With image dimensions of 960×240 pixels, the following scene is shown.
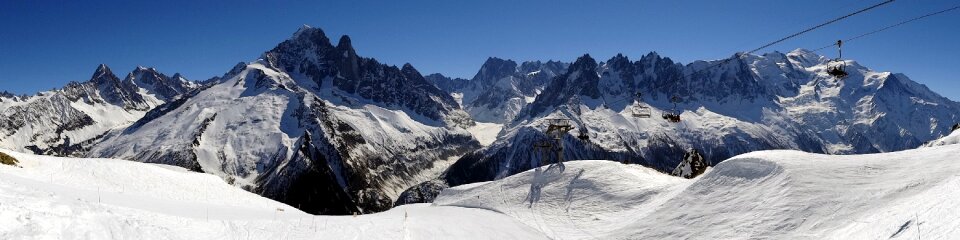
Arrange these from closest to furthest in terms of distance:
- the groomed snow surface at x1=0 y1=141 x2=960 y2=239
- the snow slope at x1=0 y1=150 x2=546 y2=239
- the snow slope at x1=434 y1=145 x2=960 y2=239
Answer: the snow slope at x1=0 y1=150 x2=546 y2=239 → the groomed snow surface at x1=0 y1=141 x2=960 y2=239 → the snow slope at x1=434 y1=145 x2=960 y2=239

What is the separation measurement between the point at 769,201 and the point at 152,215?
79.5 feet

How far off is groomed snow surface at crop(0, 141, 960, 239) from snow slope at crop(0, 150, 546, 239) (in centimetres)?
7

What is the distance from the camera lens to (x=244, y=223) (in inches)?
830

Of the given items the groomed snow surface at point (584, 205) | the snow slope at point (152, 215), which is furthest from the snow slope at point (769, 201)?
the snow slope at point (152, 215)

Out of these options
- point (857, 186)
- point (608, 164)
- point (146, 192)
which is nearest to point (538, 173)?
point (608, 164)

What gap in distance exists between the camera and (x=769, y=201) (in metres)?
25.9

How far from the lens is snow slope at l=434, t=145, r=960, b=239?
20.1 m

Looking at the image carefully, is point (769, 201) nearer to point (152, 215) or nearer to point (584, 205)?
point (584, 205)

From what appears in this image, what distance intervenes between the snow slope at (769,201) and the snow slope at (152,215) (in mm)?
4118

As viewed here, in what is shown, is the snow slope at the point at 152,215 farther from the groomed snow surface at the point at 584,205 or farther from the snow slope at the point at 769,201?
the snow slope at the point at 769,201

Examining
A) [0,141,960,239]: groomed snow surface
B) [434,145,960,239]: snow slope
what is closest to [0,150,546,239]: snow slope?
[0,141,960,239]: groomed snow surface

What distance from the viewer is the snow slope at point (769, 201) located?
20.1 meters

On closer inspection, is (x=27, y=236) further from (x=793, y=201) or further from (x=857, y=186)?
(x=857, y=186)

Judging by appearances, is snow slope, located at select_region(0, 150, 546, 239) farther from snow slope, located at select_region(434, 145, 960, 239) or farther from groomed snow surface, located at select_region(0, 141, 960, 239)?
snow slope, located at select_region(434, 145, 960, 239)
